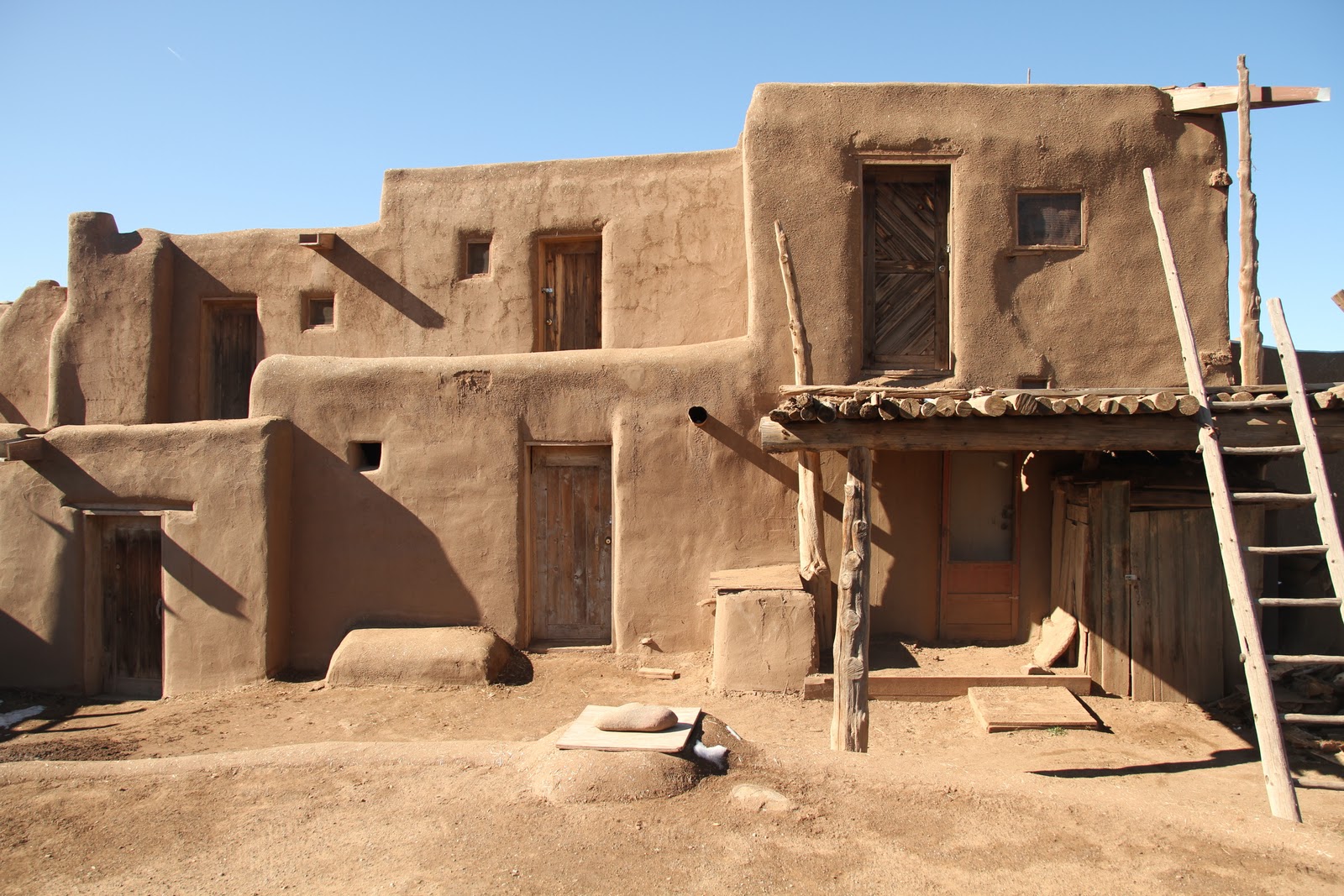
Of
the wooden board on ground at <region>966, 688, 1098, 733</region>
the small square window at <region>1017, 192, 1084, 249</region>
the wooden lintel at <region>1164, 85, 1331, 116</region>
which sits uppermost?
the wooden lintel at <region>1164, 85, 1331, 116</region>

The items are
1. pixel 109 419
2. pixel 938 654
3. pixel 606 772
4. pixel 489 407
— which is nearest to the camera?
Result: pixel 606 772

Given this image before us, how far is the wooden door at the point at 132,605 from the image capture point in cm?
1002

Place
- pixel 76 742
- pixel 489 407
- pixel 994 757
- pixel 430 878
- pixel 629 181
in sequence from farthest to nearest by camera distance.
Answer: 1. pixel 629 181
2. pixel 489 407
3. pixel 76 742
4. pixel 994 757
5. pixel 430 878

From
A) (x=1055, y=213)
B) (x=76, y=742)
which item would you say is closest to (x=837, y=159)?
(x=1055, y=213)

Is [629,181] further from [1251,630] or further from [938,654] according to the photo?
[1251,630]

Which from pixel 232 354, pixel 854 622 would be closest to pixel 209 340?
pixel 232 354

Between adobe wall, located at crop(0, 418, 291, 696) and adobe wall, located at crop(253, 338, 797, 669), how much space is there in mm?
457

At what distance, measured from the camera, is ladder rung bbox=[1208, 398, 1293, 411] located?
616 centimetres

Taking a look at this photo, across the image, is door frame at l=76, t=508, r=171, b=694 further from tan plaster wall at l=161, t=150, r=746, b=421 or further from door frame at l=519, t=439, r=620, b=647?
door frame at l=519, t=439, r=620, b=647

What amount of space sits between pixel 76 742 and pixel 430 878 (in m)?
5.50

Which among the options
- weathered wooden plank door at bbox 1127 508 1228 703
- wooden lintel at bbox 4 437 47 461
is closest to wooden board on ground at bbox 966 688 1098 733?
weathered wooden plank door at bbox 1127 508 1228 703

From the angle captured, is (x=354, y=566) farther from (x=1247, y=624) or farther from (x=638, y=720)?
(x=1247, y=624)

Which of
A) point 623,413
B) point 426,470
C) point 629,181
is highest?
point 629,181

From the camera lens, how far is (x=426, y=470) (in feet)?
32.3
